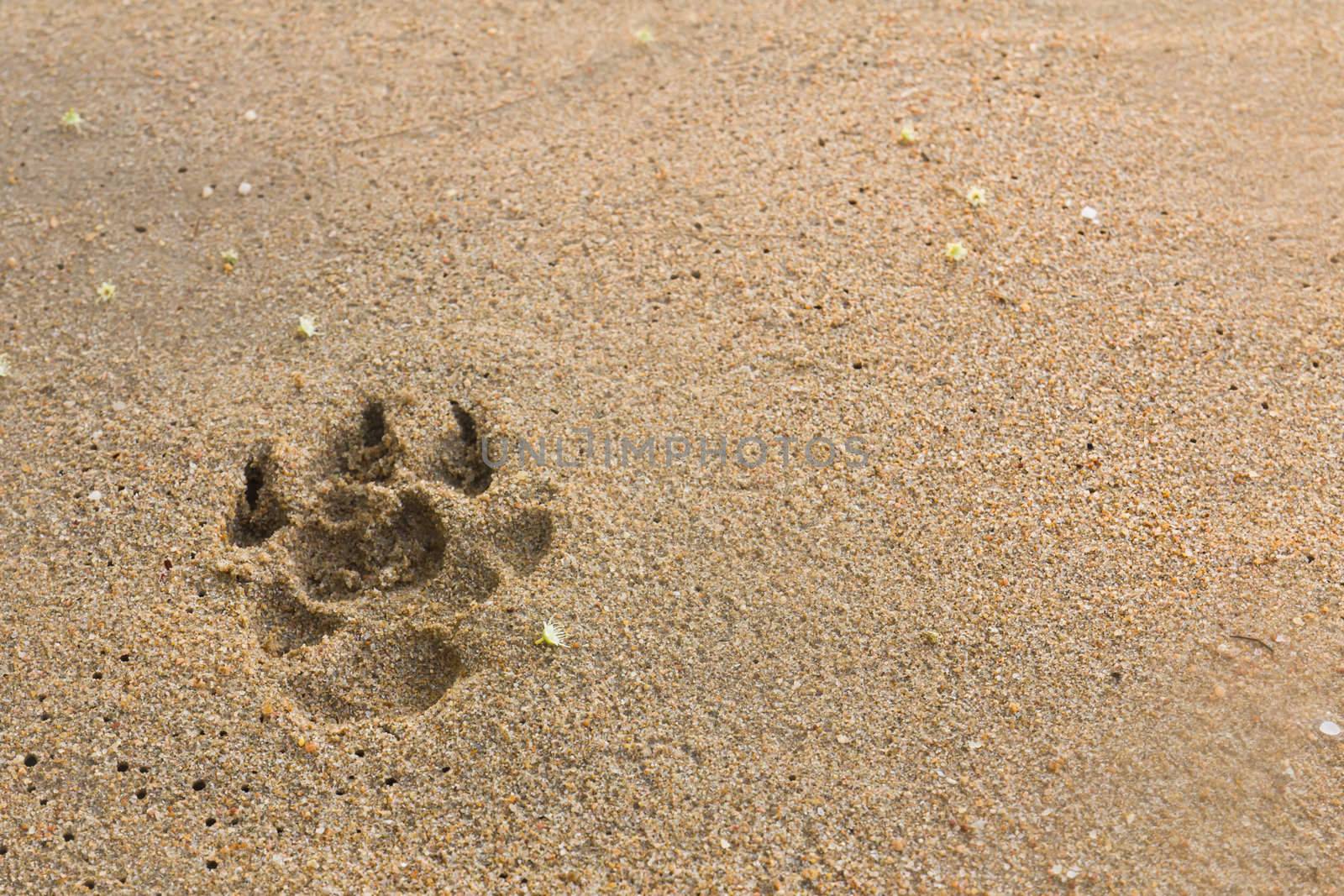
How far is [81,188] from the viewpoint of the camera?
3217 millimetres

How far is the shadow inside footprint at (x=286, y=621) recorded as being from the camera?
7.98 feet

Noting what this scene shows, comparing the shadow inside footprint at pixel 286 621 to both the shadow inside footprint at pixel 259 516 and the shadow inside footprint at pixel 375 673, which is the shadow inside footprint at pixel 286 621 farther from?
the shadow inside footprint at pixel 259 516

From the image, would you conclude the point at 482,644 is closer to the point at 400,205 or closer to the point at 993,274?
the point at 400,205

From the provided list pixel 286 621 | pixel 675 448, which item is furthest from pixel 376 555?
pixel 675 448

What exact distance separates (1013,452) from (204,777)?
1.89 meters

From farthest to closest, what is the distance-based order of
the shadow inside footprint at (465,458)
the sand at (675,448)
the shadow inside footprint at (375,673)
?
the shadow inside footprint at (465,458) < the shadow inside footprint at (375,673) < the sand at (675,448)

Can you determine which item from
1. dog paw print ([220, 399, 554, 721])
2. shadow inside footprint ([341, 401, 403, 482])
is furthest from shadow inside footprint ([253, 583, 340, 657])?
shadow inside footprint ([341, 401, 403, 482])

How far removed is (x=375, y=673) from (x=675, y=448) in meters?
0.83

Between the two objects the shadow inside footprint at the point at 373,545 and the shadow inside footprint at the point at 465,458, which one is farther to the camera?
the shadow inside footprint at the point at 465,458

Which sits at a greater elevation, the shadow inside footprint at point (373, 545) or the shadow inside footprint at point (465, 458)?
the shadow inside footprint at point (465, 458)

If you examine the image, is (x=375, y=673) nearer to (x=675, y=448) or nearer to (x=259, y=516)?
(x=259, y=516)

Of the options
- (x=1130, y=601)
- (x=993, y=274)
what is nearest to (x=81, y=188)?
(x=993, y=274)

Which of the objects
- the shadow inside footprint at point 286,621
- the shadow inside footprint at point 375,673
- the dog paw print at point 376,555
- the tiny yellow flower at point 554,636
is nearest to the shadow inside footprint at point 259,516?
the dog paw print at point 376,555

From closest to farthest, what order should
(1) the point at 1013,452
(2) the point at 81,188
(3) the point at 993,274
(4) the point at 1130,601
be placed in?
(4) the point at 1130,601, (1) the point at 1013,452, (3) the point at 993,274, (2) the point at 81,188
